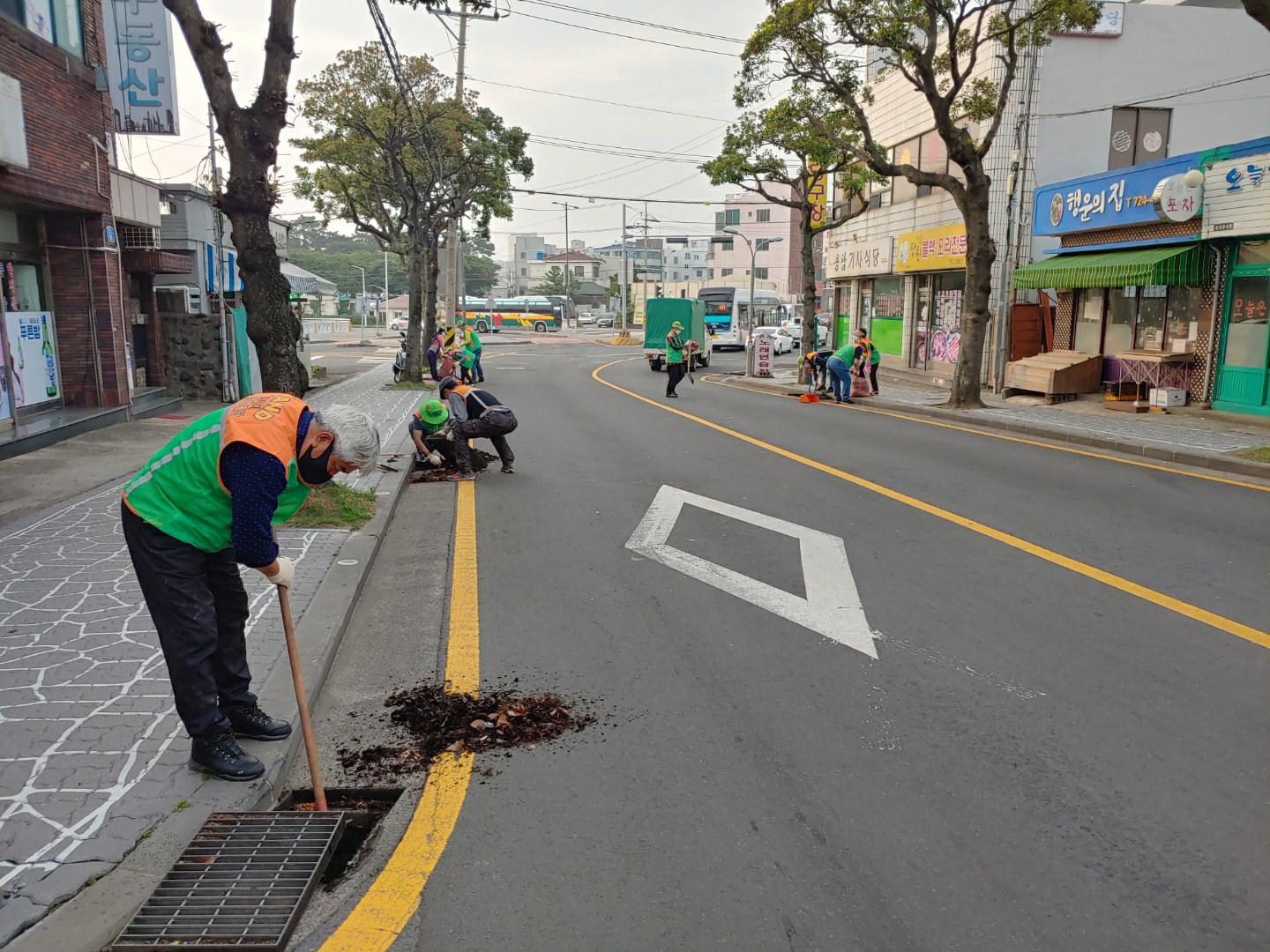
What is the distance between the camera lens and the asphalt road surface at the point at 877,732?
10.2 ft

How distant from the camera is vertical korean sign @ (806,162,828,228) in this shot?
2642cm

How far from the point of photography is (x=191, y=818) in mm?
3605

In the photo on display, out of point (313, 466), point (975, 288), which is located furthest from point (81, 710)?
point (975, 288)

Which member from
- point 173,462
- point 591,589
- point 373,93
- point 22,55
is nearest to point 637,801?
→ point 173,462

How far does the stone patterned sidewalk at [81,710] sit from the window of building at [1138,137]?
852 inches

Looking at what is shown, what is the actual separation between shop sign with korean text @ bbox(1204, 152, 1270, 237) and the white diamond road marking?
11574 mm

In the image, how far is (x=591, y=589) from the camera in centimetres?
655

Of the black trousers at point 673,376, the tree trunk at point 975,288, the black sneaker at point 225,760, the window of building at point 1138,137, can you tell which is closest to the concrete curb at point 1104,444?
the tree trunk at point 975,288

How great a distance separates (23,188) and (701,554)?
10.4m

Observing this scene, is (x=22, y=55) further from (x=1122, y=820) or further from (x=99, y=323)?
(x=1122, y=820)

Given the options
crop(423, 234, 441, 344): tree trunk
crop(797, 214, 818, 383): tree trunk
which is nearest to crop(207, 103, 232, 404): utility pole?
crop(423, 234, 441, 344): tree trunk

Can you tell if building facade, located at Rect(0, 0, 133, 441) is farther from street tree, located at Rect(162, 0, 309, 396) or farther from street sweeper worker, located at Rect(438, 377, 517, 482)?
street sweeper worker, located at Rect(438, 377, 517, 482)

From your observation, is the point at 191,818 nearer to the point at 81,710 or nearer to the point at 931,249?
the point at 81,710

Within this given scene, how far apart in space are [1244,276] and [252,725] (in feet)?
56.4
